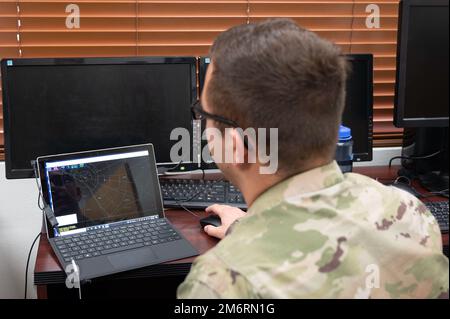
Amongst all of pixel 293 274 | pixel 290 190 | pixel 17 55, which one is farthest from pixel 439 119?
pixel 17 55

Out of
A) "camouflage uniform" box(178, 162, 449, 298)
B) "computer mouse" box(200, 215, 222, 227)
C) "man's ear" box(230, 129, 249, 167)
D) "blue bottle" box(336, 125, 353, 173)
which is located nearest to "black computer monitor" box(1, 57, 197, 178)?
"computer mouse" box(200, 215, 222, 227)

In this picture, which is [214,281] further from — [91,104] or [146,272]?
[91,104]

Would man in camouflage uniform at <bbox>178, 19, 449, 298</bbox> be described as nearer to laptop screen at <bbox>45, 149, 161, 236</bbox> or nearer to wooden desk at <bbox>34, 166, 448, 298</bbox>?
wooden desk at <bbox>34, 166, 448, 298</bbox>

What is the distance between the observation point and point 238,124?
93cm

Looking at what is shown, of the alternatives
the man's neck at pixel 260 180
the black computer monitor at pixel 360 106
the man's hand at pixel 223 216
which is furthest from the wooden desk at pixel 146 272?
the man's neck at pixel 260 180

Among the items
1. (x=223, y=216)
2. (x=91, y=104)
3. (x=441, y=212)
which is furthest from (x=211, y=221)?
(x=441, y=212)

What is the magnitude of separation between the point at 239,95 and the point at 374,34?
1.29 m

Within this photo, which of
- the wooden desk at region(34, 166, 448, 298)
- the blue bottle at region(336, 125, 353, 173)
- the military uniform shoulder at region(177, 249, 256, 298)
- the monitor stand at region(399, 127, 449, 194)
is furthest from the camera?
the monitor stand at region(399, 127, 449, 194)

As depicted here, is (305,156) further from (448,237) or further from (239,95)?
(448,237)

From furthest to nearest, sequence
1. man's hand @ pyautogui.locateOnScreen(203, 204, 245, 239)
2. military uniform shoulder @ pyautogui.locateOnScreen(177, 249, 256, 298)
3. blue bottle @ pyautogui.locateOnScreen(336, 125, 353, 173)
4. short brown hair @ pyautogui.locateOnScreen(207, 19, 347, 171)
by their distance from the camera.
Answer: blue bottle @ pyautogui.locateOnScreen(336, 125, 353, 173), man's hand @ pyautogui.locateOnScreen(203, 204, 245, 239), short brown hair @ pyautogui.locateOnScreen(207, 19, 347, 171), military uniform shoulder @ pyautogui.locateOnScreen(177, 249, 256, 298)

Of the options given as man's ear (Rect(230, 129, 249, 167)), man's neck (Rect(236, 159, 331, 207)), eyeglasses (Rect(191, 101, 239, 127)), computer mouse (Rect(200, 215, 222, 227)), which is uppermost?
eyeglasses (Rect(191, 101, 239, 127))

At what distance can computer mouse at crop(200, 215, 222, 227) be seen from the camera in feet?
4.63

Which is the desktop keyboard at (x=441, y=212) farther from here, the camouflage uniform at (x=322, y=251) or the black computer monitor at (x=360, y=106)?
the camouflage uniform at (x=322, y=251)

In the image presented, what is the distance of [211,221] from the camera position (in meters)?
1.42
